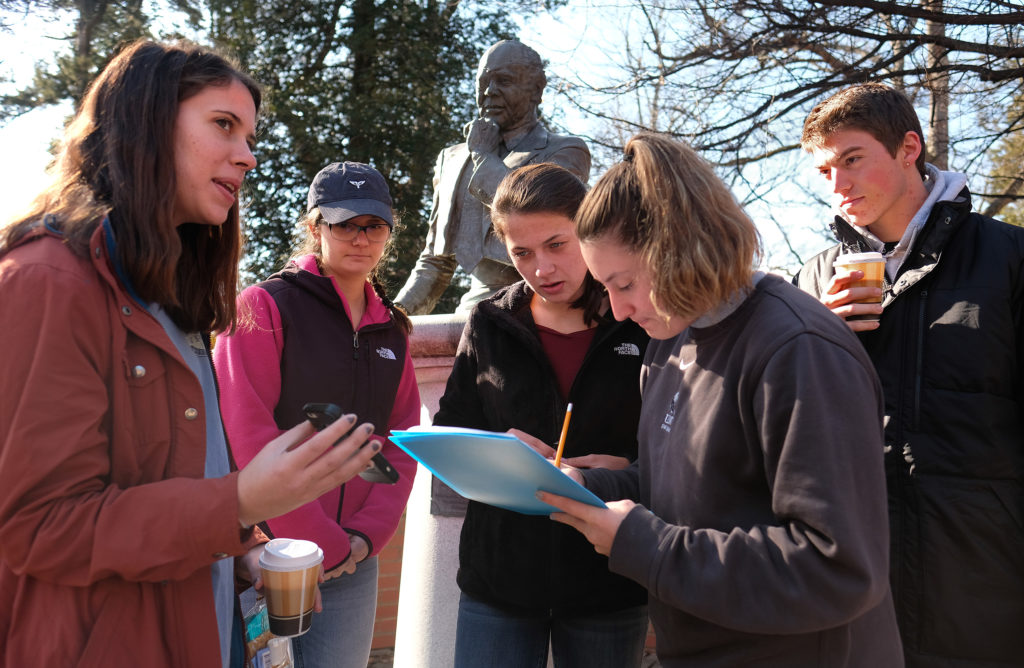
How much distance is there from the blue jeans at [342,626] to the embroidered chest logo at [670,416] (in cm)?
140

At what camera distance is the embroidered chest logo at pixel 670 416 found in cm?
173

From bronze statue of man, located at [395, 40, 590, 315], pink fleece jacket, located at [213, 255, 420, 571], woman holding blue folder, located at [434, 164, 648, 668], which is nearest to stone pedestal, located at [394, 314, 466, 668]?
bronze statue of man, located at [395, 40, 590, 315]

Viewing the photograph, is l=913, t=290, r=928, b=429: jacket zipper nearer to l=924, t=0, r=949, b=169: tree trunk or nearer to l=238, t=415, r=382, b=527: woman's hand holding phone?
l=238, t=415, r=382, b=527: woman's hand holding phone

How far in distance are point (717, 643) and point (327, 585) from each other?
4.86ft

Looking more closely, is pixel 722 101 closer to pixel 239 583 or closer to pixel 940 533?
pixel 940 533

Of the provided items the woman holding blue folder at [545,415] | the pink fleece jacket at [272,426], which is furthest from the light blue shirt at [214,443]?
the woman holding blue folder at [545,415]

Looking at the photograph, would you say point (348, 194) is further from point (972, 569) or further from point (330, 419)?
point (972, 569)

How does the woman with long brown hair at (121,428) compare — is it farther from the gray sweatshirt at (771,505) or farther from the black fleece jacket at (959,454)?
the black fleece jacket at (959,454)

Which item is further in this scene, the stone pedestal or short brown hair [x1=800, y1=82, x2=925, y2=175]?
the stone pedestal

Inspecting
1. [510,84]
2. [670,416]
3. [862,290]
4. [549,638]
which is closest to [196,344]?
[670,416]

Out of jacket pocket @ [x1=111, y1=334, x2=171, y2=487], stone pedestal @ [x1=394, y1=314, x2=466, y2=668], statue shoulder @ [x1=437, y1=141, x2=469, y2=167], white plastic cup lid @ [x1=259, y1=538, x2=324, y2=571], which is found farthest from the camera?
statue shoulder @ [x1=437, y1=141, x2=469, y2=167]

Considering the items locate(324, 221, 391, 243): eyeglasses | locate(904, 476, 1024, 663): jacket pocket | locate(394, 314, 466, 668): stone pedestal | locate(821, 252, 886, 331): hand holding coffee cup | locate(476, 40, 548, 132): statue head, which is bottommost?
locate(394, 314, 466, 668): stone pedestal

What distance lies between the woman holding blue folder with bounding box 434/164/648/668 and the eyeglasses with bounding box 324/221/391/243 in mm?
602

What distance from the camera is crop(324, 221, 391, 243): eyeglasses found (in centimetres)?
283
